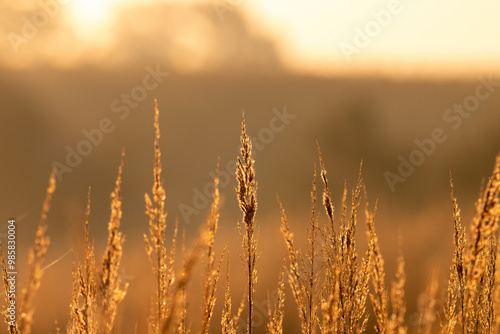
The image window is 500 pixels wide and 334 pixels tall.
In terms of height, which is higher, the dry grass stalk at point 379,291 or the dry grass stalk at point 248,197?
the dry grass stalk at point 248,197

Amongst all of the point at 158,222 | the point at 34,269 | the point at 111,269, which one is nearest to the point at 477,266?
the point at 158,222

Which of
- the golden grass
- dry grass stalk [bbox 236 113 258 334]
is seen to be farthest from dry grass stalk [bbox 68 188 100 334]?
dry grass stalk [bbox 236 113 258 334]

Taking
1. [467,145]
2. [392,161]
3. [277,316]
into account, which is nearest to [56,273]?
[277,316]

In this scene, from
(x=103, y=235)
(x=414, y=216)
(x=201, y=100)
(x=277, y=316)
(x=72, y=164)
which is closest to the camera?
(x=277, y=316)

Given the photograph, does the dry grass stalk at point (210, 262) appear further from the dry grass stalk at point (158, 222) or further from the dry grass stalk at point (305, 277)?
the dry grass stalk at point (305, 277)

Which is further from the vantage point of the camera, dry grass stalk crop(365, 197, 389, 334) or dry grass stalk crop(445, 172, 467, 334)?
dry grass stalk crop(445, 172, 467, 334)

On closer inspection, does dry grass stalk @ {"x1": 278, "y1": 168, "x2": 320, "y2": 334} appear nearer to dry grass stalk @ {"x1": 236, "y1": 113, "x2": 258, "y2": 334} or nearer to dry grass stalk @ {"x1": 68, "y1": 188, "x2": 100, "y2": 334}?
dry grass stalk @ {"x1": 236, "y1": 113, "x2": 258, "y2": 334}

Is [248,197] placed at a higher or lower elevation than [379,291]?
higher

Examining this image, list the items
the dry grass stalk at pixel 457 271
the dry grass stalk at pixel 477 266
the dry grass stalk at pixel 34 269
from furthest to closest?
the dry grass stalk at pixel 457 271, the dry grass stalk at pixel 477 266, the dry grass stalk at pixel 34 269

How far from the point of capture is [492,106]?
20.3m

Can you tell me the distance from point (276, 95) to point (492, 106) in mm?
10027

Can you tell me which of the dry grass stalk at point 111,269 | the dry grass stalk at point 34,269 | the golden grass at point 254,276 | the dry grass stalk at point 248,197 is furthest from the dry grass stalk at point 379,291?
the dry grass stalk at point 34,269

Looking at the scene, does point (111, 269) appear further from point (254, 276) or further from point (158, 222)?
point (254, 276)

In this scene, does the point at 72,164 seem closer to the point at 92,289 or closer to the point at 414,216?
the point at 414,216
